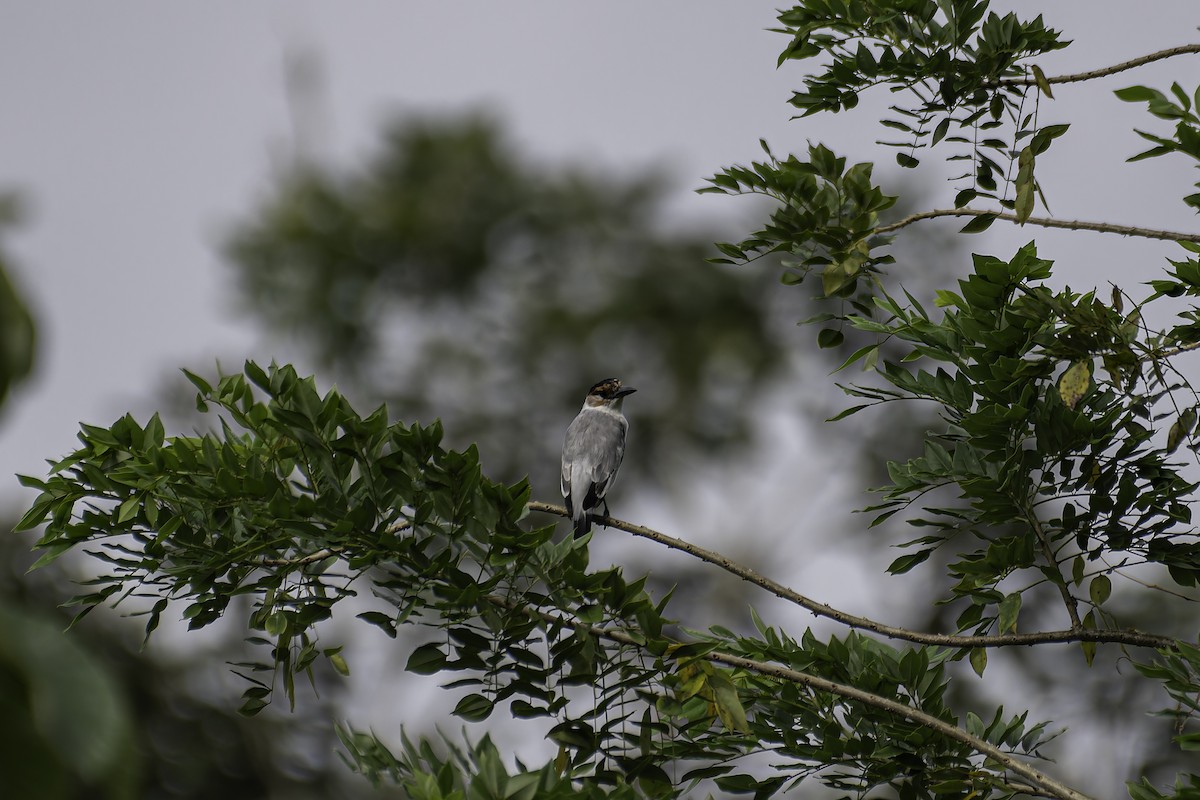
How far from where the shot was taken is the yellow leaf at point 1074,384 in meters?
3.31

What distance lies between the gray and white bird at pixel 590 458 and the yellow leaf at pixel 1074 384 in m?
4.25

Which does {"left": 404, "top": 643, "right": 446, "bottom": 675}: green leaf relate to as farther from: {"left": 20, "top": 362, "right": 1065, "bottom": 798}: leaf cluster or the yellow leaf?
the yellow leaf

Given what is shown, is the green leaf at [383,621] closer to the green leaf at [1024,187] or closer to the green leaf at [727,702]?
the green leaf at [727,702]

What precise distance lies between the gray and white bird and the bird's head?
0.13 feet

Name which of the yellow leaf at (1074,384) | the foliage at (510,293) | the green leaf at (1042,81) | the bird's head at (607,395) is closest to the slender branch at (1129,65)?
the green leaf at (1042,81)

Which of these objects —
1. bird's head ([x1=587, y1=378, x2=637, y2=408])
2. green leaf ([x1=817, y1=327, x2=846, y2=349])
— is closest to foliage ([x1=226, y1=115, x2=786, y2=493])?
bird's head ([x1=587, y1=378, x2=637, y2=408])

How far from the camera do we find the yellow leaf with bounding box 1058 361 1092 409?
10.9 ft

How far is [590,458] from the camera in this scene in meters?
8.23

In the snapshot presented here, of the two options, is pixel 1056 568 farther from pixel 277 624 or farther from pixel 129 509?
pixel 129 509

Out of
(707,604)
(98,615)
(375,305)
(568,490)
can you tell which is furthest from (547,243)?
(568,490)

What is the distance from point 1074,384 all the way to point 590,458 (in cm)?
512

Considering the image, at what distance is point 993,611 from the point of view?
4.05m

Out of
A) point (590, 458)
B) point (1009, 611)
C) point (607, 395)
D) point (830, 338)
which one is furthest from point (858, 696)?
point (607, 395)

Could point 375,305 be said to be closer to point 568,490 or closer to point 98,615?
point 98,615
